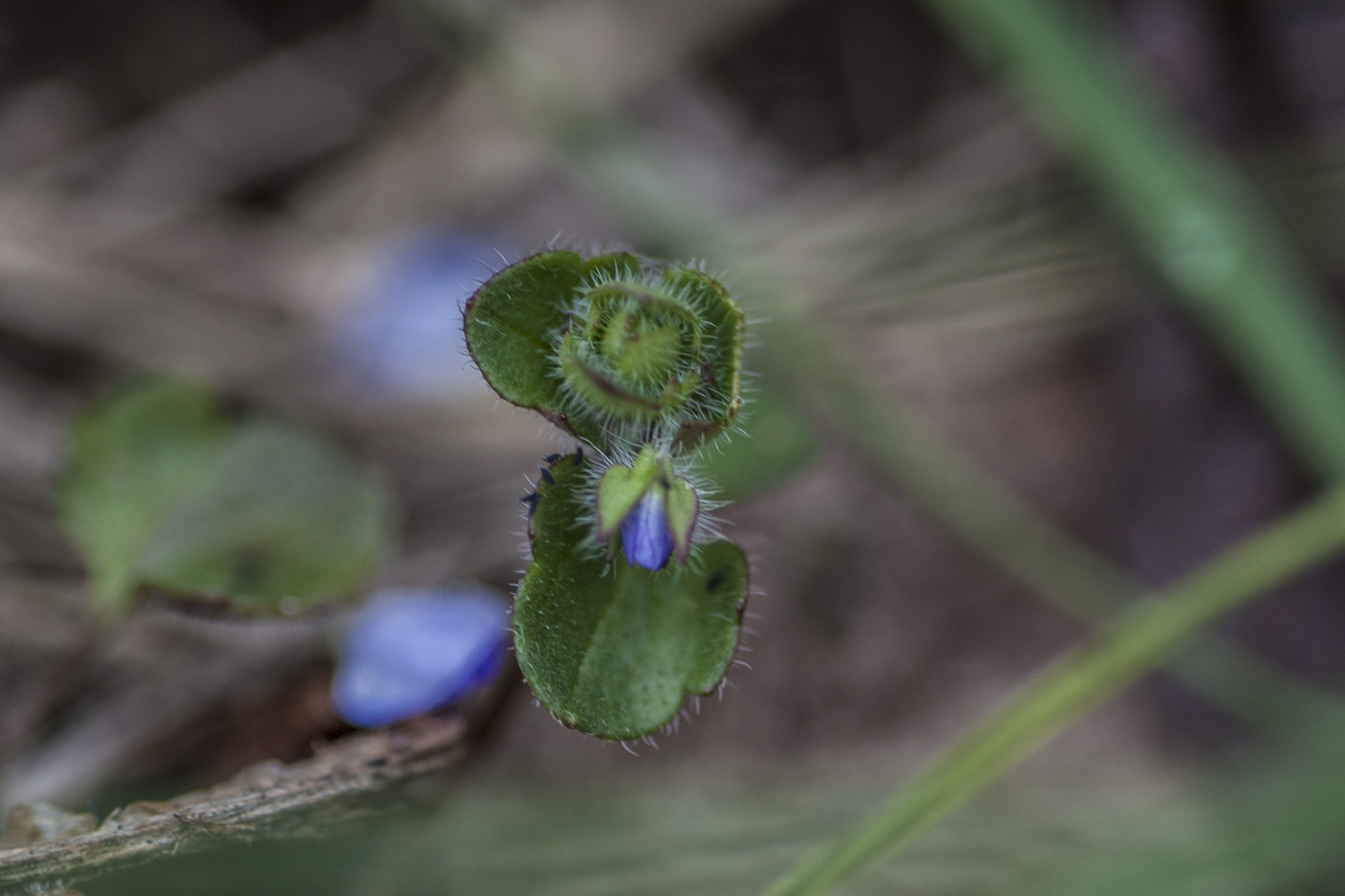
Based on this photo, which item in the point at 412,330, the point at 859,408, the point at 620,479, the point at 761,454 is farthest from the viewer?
the point at 412,330

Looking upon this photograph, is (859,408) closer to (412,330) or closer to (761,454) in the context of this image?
(761,454)

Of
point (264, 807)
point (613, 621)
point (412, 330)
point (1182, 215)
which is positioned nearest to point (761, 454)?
point (613, 621)

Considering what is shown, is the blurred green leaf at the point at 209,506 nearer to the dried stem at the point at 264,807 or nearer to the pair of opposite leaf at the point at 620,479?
the dried stem at the point at 264,807

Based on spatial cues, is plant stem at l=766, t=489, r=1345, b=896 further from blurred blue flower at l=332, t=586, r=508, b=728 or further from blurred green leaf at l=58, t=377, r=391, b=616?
blurred green leaf at l=58, t=377, r=391, b=616

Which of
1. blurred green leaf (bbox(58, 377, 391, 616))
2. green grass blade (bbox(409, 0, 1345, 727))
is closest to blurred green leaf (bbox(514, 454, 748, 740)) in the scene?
blurred green leaf (bbox(58, 377, 391, 616))

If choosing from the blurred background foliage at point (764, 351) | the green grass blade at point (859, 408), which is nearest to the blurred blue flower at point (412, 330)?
the blurred background foliage at point (764, 351)
